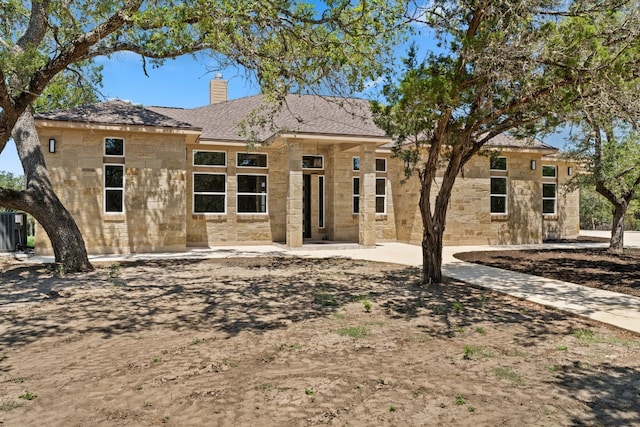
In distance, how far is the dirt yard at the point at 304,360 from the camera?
3186 mm

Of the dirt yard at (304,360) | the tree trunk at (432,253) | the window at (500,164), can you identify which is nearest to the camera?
the dirt yard at (304,360)

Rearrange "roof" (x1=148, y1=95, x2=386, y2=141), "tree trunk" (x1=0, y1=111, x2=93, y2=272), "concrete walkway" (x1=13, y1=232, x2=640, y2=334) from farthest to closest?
"roof" (x1=148, y1=95, x2=386, y2=141) < "tree trunk" (x1=0, y1=111, x2=93, y2=272) < "concrete walkway" (x1=13, y1=232, x2=640, y2=334)

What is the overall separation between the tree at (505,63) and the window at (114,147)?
8.81m

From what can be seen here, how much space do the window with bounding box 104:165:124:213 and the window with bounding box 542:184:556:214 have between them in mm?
16996

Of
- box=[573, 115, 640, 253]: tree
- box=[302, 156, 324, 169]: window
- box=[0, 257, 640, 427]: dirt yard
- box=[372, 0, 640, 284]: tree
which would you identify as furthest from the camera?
box=[302, 156, 324, 169]: window

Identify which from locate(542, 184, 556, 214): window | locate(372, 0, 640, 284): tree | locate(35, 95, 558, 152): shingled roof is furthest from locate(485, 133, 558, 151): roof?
locate(372, 0, 640, 284): tree

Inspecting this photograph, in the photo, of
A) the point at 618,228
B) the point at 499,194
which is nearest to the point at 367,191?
the point at 499,194

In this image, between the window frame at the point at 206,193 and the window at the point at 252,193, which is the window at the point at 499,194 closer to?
the window at the point at 252,193

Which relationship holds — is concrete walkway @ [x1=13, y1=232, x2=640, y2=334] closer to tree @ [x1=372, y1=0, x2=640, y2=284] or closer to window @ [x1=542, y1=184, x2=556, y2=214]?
tree @ [x1=372, y1=0, x2=640, y2=284]

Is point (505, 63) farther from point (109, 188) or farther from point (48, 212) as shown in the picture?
point (109, 188)

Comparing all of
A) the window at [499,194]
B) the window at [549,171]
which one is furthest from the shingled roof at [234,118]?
the window at [549,171]

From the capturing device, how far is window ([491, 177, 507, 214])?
55.3ft

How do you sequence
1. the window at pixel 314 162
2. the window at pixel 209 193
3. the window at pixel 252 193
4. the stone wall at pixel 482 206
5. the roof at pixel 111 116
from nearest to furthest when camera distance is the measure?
the roof at pixel 111 116 → the window at pixel 209 193 → the window at pixel 252 193 → the stone wall at pixel 482 206 → the window at pixel 314 162

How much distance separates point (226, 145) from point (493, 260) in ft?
30.8
